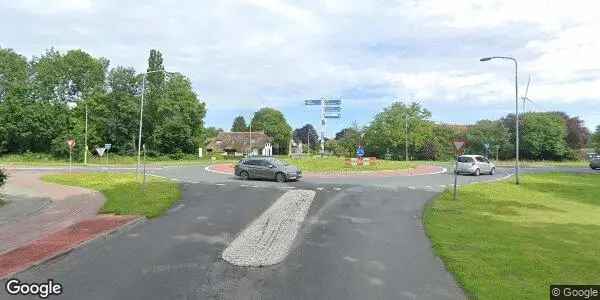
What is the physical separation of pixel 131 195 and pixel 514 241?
15276mm

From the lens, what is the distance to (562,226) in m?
13.8

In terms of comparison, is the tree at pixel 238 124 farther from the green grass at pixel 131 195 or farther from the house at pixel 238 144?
the green grass at pixel 131 195

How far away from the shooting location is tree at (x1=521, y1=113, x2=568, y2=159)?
6656 centimetres

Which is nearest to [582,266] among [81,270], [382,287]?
[382,287]

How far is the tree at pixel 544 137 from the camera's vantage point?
66.6 metres

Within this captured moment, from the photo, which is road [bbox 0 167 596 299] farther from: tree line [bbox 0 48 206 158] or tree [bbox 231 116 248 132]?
tree [bbox 231 116 248 132]

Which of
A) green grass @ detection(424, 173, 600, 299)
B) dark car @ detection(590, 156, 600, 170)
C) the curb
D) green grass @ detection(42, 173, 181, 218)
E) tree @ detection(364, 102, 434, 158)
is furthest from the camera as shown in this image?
tree @ detection(364, 102, 434, 158)

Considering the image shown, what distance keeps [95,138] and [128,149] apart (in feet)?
19.7

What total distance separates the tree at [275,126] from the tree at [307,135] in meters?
25.5

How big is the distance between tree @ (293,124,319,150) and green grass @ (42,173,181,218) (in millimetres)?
124387

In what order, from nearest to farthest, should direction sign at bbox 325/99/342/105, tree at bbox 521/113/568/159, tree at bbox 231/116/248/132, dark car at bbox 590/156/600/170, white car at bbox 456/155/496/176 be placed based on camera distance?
1. white car at bbox 456/155/496/176
2. dark car at bbox 590/156/600/170
3. direction sign at bbox 325/99/342/105
4. tree at bbox 521/113/568/159
5. tree at bbox 231/116/248/132

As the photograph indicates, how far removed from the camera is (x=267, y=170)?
28812 mm

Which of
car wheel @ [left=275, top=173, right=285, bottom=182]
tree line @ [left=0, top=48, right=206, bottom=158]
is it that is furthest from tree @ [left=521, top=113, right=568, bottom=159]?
car wheel @ [left=275, top=173, right=285, bottom=182]

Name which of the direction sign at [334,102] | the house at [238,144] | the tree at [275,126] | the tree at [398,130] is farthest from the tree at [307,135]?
the direction sign at [334,102]
